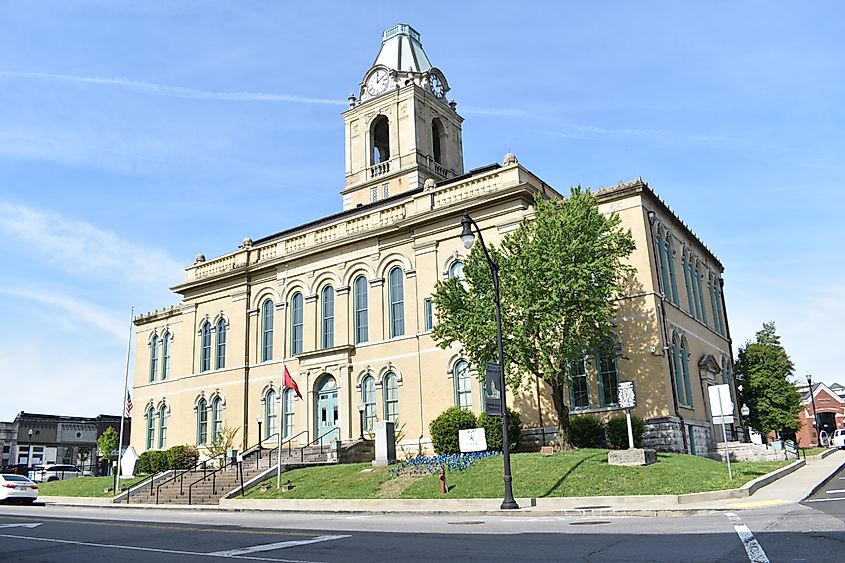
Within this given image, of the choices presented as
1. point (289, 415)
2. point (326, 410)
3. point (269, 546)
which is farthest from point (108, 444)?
point (269, 546)

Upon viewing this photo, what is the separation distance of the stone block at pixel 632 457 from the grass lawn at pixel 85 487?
2495 centimetres

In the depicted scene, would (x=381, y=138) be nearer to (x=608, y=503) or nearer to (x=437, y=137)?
(x=437, y=137)

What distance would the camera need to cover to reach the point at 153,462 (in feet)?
138

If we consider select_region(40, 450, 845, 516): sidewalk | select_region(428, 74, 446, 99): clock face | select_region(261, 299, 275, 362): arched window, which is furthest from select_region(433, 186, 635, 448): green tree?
select_region(428, 74, 446, 99): clock face

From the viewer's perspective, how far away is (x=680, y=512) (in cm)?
1623

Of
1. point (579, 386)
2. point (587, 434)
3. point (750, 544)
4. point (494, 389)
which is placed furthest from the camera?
point (579, 386)

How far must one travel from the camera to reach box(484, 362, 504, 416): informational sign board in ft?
66.7

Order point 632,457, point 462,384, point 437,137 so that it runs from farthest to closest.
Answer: point 437,137 < point 462,384 < point 632,457

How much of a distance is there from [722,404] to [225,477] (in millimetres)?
21974

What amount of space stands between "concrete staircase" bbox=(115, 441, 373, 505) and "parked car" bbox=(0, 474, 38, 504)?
11.7 feet

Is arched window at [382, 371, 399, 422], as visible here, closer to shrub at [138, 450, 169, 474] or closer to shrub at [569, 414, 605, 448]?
shrub at [569, 414, 605, 448]

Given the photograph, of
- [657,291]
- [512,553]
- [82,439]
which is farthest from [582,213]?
[82,439]

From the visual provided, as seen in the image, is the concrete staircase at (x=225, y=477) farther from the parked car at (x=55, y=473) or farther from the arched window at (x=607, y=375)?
the parked car at (x=55, y=473)

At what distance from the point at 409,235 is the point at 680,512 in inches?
945
